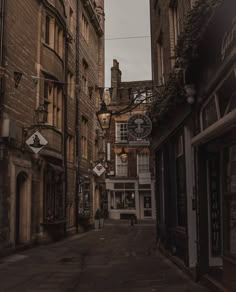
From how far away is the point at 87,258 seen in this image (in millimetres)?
13125

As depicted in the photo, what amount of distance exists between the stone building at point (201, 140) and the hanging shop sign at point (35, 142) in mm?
4195

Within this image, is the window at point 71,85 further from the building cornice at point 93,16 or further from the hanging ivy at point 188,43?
the hanging ivy at point 188,43

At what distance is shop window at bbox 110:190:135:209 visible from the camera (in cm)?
4141

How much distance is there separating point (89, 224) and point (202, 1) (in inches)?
848

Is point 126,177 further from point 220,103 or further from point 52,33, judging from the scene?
point 220,103

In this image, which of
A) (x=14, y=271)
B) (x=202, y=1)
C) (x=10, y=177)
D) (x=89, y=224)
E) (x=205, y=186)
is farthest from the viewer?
(x=89, y=224)

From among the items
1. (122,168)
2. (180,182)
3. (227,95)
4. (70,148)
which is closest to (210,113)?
(227,95)

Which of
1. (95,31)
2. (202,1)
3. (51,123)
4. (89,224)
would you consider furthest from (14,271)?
(95,31)

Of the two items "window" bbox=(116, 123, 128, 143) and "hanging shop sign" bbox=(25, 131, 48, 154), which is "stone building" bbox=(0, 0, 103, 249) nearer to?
"hanging shop sign" bbox=(25, 131, 48, 154)

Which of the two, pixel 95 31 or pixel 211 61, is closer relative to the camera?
pixel 211 61

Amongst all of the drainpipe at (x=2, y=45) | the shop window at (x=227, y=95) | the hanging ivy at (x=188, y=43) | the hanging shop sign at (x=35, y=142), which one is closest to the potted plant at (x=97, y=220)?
the hanging shop sign at (x=35, y=142)

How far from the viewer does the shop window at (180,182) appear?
35.7 feet

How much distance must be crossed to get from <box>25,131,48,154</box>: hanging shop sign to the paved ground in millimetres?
3455

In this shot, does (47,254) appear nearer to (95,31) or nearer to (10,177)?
(10,177)
